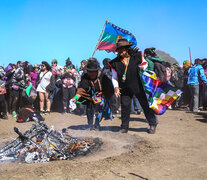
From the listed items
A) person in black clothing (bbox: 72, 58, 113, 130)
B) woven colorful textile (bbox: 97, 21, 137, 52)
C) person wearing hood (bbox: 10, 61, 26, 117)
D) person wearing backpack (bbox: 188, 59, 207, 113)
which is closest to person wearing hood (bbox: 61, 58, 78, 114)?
person wearing hood (bbox: 10, 61, 26, 117)

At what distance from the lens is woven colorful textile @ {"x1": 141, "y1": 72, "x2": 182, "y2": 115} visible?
619 centimetres

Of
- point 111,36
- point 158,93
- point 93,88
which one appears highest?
point 111,36

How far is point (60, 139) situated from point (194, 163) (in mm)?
2530

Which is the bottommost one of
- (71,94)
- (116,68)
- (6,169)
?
(6,169)

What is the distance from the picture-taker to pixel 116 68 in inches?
243

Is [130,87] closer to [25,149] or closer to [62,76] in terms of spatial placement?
[25,149]

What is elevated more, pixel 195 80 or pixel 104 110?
pixel 195 80

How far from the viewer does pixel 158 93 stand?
20.6 ft

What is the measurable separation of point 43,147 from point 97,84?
8.78ft

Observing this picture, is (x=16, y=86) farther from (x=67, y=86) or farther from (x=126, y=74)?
(x=126, y=74)

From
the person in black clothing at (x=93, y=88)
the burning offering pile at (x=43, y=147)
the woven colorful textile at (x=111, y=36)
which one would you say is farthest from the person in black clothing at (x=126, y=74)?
the woven colorful textile at (x=111, y=36)

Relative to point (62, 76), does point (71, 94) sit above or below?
below

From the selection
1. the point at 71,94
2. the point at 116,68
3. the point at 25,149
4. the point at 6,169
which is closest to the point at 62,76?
the point at 71,94

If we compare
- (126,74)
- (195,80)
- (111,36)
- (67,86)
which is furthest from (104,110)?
(195,80)
